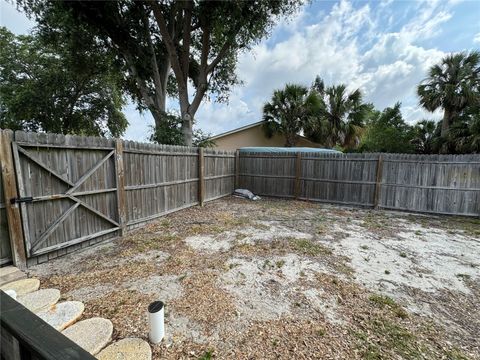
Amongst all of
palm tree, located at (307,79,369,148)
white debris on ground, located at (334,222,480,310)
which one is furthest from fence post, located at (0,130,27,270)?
palm tree, located at (307,79,369,148)

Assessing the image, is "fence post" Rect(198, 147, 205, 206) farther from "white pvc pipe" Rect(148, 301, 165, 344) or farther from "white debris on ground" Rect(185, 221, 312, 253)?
"white pvc pipe" Rect(148, 301, 165, 344)

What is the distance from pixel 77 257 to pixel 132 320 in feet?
6.60

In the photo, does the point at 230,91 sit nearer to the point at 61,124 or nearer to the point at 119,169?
the point at 119,169

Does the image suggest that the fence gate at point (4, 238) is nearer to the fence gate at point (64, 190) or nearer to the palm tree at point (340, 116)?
the fence gate at point (64, 190)

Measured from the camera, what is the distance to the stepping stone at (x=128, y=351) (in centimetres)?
174

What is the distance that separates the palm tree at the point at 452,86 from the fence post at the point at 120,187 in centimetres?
1253

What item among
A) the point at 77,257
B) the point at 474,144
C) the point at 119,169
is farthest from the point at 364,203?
the point at 77,257

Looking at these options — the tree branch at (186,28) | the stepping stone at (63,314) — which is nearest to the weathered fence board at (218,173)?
the tree branch at (186,28)

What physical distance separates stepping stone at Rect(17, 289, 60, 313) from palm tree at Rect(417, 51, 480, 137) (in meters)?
13.5

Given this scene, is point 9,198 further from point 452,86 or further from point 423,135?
point 423,135

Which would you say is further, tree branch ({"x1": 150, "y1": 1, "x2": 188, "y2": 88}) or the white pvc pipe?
tree branch ({"x1": 150, "y1": 1, "x2": 188, "y2": 88})

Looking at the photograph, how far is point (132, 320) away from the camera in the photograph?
7.01 feet

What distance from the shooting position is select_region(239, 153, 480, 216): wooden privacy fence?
20.3ft

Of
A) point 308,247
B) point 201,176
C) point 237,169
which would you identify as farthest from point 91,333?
point 237,169
